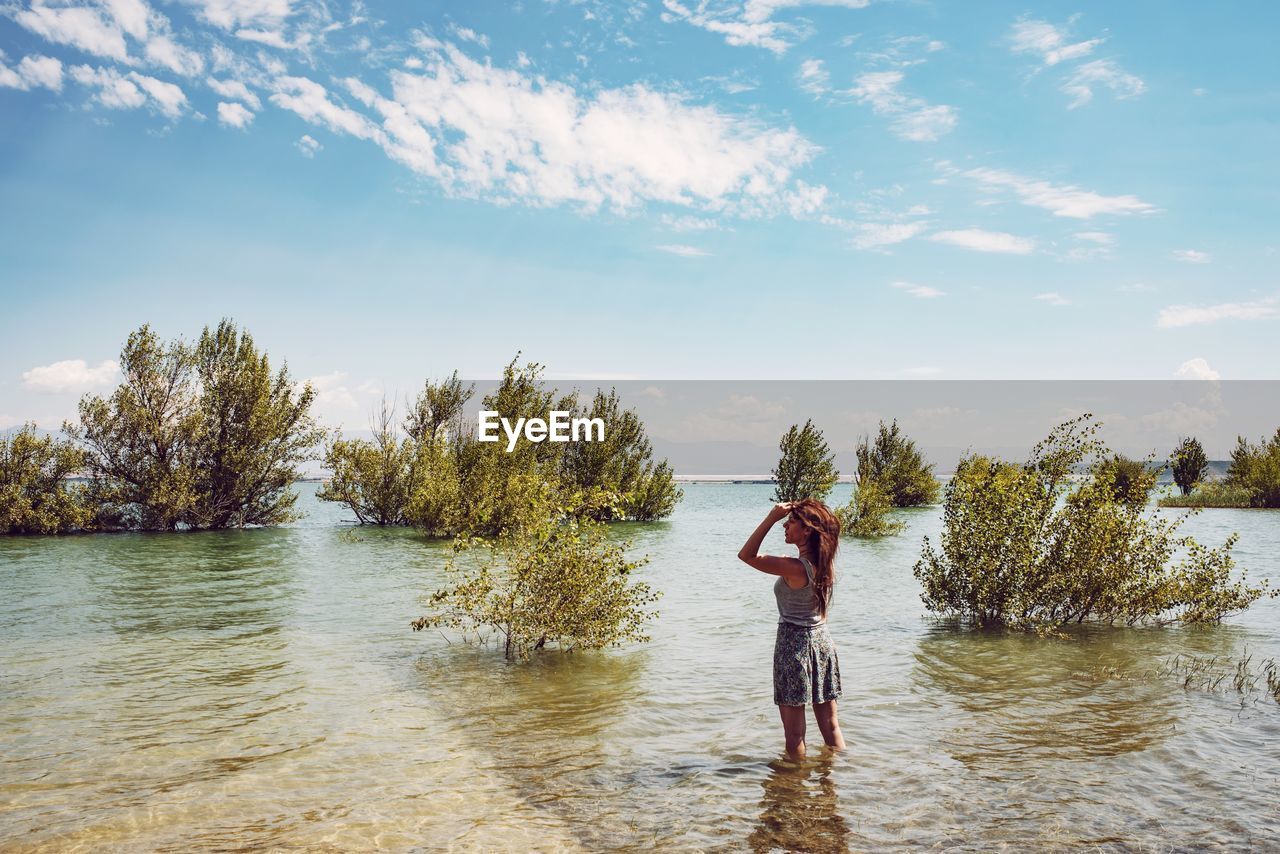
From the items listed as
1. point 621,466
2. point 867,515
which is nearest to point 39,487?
point 621,466

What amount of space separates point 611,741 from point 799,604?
9.70ft

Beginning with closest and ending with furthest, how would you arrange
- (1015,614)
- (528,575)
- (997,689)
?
1. (997,689)
2. (528,575)
3. (1015,614)

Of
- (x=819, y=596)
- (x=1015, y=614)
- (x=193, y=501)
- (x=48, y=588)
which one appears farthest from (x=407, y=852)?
(x=193, y=501)

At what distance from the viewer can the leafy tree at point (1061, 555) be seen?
14.4 meters

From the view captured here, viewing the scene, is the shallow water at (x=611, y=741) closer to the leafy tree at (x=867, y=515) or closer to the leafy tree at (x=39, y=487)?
the leafy tree at (x=867, y=515)

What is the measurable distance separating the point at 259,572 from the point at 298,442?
21247mm

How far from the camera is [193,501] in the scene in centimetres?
4125

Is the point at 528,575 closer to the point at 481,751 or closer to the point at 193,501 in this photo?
the point at 481,751

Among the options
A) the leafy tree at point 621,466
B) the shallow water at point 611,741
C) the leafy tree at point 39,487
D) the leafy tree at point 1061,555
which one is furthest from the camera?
the leafy tree at point 621,466

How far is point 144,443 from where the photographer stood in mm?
41281

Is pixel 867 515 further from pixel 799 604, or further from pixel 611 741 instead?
pixel 799 604

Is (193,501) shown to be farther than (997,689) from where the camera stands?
Yes

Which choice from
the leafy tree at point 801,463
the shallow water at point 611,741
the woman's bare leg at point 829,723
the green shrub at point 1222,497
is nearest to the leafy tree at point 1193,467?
the green shrub at point 1222,497

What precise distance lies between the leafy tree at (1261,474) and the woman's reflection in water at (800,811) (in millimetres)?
60836
